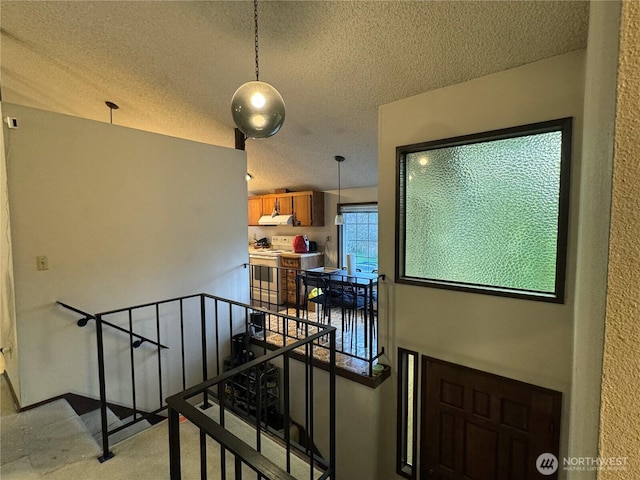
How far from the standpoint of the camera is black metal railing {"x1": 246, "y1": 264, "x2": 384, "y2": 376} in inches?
123

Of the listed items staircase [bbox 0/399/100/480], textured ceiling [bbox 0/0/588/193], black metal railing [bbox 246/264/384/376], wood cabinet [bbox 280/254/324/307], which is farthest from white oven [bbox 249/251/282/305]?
staircase [bbox 0/399/100/480]

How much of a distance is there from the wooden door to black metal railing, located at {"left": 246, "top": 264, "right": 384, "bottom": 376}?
662 mm

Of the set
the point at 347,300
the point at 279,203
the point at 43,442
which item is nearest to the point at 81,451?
the point at 43,442

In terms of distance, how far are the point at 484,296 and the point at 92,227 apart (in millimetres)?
3399

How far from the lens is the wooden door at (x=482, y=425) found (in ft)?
7.12

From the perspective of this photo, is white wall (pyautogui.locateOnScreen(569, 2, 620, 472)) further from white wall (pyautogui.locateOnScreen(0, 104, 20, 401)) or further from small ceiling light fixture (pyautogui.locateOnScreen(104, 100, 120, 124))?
small ceiling light fixture (pyautogui.locateOnScreen(104, 100, 120, 124))

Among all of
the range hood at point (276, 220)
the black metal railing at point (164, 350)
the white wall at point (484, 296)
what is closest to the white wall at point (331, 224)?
the range hood at point (276, 220)

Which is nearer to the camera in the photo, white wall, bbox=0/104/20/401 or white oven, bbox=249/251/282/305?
white wall, bbox=0/104/20/401

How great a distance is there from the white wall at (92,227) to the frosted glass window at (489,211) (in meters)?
2.31

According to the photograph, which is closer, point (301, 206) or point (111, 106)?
point (111, 106)

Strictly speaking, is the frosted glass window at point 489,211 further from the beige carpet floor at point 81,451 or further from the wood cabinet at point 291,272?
the wood cabinet at point 291,272

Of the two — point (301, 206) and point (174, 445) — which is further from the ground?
point (301, 206)

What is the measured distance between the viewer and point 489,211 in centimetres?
233

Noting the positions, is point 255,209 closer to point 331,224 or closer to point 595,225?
point 331,224
